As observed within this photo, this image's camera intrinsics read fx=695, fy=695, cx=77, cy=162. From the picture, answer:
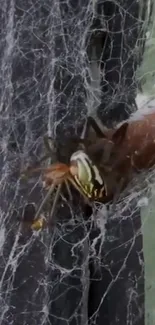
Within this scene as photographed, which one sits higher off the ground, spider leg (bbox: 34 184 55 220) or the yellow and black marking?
the yellow and black marking

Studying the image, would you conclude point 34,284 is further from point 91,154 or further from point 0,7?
point 0,7

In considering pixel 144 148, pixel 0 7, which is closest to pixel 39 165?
pixel 144 148

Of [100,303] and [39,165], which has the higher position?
[39,165]

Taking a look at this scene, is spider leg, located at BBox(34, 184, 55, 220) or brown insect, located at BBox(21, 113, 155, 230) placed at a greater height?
brown insect, located at BBox(21, 113, 155, 230)

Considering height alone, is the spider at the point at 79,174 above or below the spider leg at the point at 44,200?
above
